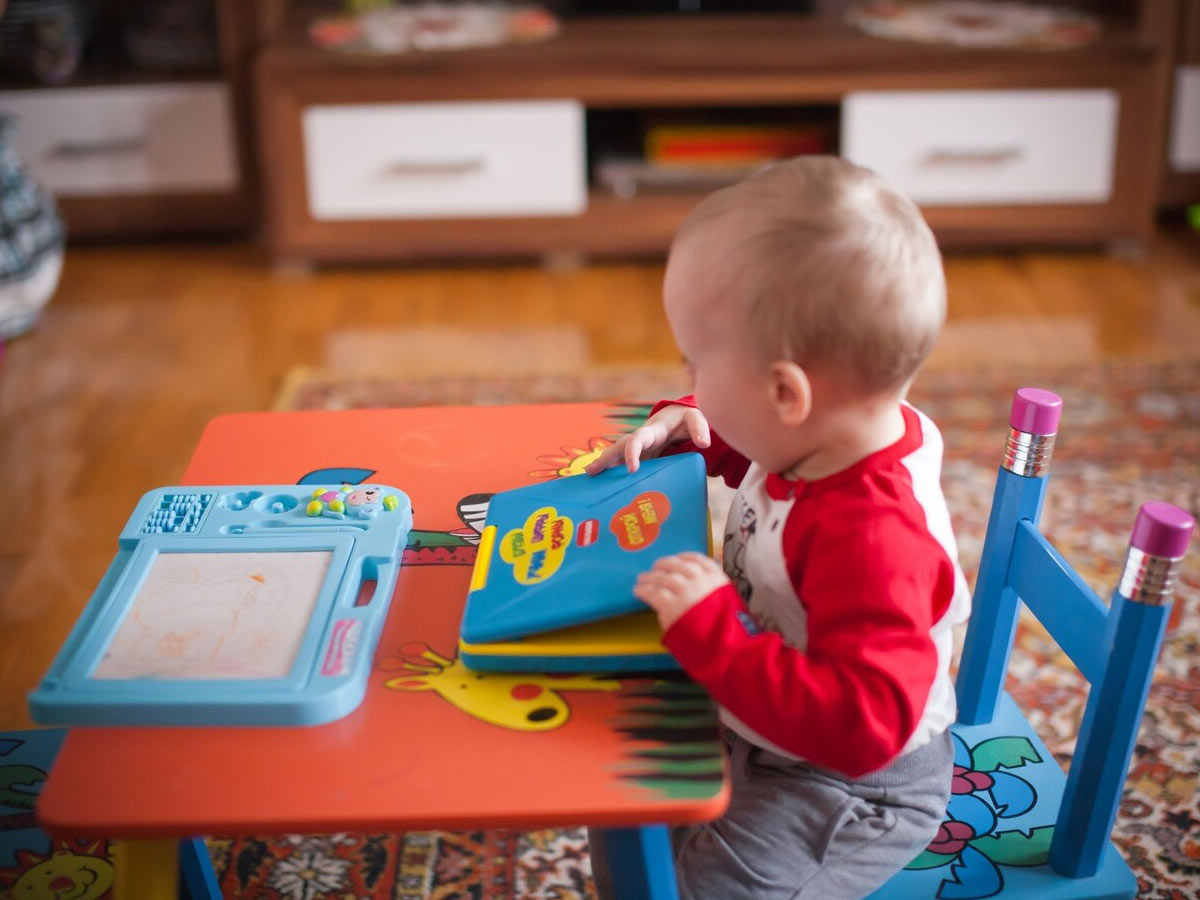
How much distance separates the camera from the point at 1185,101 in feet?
9.60

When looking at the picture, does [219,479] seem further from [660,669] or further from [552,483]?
[660,669]

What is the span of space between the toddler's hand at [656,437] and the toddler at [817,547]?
11 centimetres

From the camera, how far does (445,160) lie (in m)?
2.83

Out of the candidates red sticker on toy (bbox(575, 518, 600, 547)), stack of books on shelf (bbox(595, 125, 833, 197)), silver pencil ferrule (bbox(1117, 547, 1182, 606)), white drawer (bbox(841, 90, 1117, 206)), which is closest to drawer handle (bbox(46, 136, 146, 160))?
stack of books on shelf (bbox(595, 125, 833, 197))

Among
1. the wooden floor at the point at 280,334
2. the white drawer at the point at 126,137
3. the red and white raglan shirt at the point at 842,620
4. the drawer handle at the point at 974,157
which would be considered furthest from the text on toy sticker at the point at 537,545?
the white drawer at the point at 126,137

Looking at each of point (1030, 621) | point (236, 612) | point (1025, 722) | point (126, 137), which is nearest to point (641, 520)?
point (236, 612)

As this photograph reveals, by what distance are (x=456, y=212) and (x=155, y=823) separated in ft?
7.51

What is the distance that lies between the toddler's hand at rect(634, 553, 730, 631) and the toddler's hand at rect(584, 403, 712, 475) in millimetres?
169

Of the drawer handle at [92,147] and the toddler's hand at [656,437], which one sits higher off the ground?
the toddler's hand at [656,437]

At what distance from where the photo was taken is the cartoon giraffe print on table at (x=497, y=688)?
0.78 metres

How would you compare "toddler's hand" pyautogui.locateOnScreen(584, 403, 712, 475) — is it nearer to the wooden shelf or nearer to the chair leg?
the chair leg

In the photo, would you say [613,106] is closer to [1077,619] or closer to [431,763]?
[1077,619]

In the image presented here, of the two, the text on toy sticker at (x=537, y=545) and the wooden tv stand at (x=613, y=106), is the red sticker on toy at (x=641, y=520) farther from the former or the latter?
the wooden tv stand at (x=613, y=106)

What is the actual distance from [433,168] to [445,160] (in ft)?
0.10
